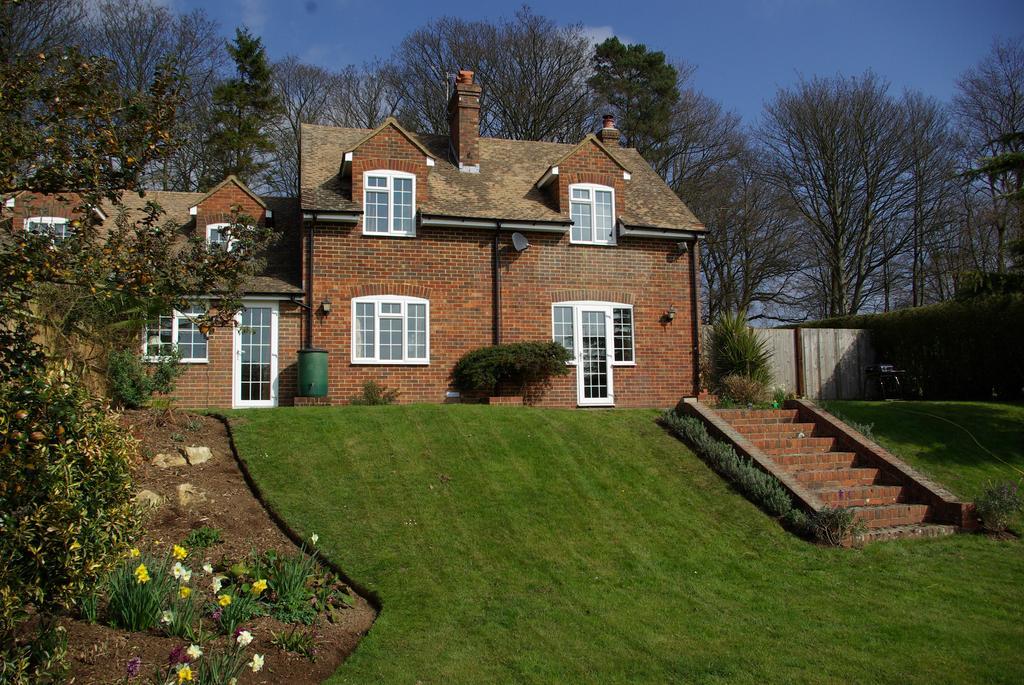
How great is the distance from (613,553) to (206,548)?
459 cm

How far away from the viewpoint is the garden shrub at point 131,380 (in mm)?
12883

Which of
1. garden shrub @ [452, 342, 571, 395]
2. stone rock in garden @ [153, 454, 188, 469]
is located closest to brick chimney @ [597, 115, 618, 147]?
garden shrub @ [452, 342, 571, 395]

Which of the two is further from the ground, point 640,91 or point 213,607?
point 640,91

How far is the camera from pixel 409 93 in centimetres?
3678

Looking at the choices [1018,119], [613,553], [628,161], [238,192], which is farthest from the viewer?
[1018,119]

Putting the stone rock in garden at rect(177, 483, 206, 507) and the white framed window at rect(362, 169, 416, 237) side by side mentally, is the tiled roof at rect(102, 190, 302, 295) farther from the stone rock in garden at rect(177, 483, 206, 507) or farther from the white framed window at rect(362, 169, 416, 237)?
the stone rock in garden at rect(177, 483, 206, 507)

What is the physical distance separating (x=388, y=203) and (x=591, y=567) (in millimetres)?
11977

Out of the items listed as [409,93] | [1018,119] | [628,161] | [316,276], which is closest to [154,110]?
[316,276]

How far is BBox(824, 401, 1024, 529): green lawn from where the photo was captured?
13367mm

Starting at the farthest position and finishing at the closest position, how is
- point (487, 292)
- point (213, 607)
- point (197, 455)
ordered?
point (487, 292)
point (197, 455)
point (213, 607)

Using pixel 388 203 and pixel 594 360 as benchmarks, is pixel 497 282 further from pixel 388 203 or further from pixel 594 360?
pixel 388 203

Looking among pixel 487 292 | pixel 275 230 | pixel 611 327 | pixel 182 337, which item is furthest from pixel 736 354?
pixel 182 337

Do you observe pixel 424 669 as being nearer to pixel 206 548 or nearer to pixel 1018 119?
pixel 206 548

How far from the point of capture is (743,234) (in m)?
38.3
